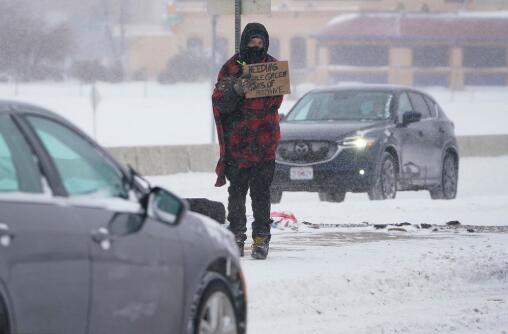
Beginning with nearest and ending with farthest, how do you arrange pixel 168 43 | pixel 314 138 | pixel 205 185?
pixel 314 138
pixel 205 185
pixel 168 43

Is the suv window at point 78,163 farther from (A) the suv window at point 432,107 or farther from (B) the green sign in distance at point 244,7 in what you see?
(A) the suv window at point 432,107

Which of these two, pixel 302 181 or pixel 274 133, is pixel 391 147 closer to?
pixel 302 181

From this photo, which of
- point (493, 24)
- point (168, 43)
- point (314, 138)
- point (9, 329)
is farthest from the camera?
point (168, 43)

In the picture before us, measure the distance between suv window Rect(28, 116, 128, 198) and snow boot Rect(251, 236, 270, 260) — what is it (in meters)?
5.52

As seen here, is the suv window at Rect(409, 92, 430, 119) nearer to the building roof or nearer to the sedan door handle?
the sedan door handle

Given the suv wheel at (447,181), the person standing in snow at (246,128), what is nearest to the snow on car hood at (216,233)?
the person standing in snow at (246,128)

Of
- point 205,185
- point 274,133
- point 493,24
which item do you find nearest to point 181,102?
point 493,24

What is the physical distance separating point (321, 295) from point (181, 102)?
70618mm

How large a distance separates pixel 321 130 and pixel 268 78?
7835 mm

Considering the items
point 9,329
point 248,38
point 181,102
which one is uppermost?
point 248,38

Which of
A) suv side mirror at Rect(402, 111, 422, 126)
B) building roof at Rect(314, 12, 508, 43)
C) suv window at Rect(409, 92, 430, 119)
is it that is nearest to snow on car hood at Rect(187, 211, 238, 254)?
suv side mirror at Rect(402, 111, 422, 126)

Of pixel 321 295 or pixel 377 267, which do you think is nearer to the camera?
pixel 321 295

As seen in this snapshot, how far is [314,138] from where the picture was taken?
779 inches

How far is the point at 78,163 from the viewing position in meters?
6.88
